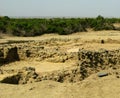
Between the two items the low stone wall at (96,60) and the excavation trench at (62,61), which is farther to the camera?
the low stone wall at (96,60)

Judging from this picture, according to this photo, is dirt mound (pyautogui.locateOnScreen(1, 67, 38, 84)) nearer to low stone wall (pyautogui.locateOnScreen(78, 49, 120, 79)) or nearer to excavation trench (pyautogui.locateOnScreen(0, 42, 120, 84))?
excavation trench (pyautogui.locateOnScreen(0, 42, 120, 84))

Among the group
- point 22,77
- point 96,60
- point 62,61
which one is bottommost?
point 22,77

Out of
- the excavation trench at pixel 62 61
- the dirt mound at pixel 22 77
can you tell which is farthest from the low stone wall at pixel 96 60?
the dirt mound at pixel 22 77

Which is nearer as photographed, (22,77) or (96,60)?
(22,77)

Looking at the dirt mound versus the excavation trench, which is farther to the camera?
the excavation trench

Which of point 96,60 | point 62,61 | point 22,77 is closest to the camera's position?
point 22,77

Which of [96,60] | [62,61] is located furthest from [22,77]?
[96,60]

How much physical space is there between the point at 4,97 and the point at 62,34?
21.3m

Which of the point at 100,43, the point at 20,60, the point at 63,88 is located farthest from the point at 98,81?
the point at 100,43

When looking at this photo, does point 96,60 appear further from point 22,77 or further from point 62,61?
point 22,77

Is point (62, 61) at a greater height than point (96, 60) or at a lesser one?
lesser

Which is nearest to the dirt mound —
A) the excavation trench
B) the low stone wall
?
the excavation trench

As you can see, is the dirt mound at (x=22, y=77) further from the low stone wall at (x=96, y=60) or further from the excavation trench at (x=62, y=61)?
the low stone wall at (x=96, y=60)

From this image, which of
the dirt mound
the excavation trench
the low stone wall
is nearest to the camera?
the dirt mound
